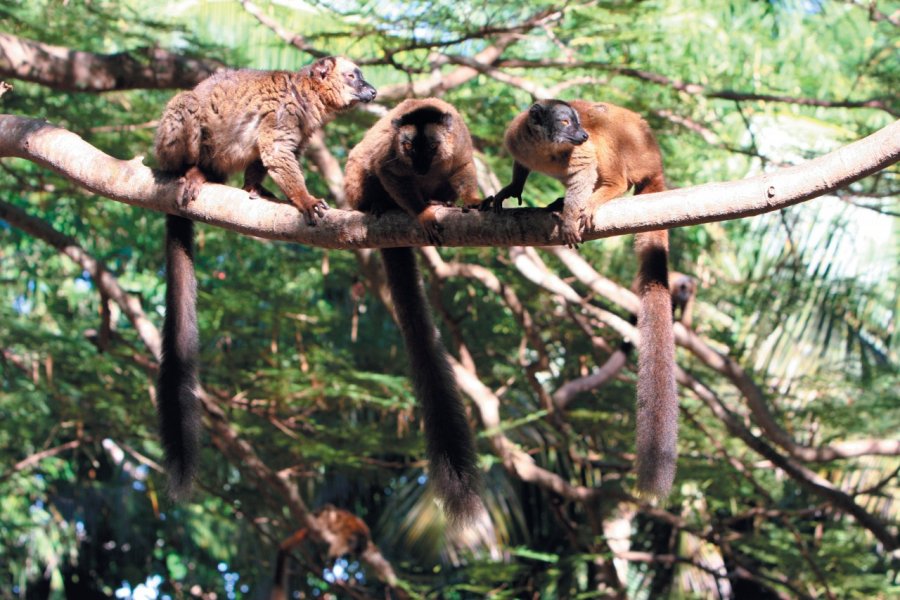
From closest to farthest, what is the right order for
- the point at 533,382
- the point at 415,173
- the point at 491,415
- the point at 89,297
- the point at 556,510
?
the point at 415,173 < the point at 491,415 < the point at 533,382 < the point at 556,510 < the point at 89,297

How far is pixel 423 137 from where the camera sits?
5.32 meters

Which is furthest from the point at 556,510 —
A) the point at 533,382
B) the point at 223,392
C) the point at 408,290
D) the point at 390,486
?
the point at 390,486

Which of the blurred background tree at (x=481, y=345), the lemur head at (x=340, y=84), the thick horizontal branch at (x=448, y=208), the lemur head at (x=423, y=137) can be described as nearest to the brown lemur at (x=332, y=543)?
the blurred background tree at (x=481, y=345)

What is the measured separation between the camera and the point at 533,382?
30.0 feet

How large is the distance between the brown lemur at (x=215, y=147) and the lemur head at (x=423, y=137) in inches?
22.2

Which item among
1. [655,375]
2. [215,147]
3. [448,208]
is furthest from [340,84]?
[655,375]

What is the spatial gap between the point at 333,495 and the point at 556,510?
6716 millimetres

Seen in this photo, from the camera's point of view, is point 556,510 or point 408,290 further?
point 556,510

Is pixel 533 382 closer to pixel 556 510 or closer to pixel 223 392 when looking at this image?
pixel 556 510

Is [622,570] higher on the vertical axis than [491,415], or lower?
lower

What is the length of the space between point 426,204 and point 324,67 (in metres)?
1.52

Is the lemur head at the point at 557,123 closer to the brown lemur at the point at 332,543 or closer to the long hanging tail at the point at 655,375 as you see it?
the long hanging tail at the point at 655,375

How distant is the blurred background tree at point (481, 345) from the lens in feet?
27.2

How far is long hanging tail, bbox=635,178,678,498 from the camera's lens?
183 inches
